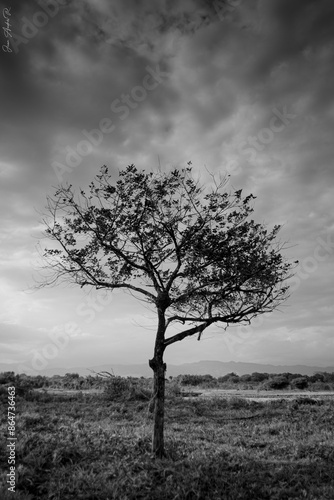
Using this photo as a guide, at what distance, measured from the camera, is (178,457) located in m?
13.2

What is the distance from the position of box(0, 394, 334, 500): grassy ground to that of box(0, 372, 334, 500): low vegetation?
0.09ft

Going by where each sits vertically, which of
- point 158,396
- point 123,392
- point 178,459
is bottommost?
point 178,459

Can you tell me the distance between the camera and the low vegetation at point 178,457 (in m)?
10.7

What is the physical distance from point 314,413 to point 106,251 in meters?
15.9

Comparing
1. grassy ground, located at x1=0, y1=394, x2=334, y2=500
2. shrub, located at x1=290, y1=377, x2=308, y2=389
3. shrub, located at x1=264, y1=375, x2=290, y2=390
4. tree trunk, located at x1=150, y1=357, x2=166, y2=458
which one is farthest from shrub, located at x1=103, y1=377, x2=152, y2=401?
shrub, located at x1=290, y1=377, x2=308, y2=389

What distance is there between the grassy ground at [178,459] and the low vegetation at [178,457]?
A: 1.1 inches

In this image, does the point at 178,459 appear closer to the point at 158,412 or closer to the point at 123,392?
the point at 158,412

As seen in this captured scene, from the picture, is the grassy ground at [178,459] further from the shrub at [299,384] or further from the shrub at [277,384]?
the shrub at [299,384]

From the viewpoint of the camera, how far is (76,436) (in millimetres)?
15656

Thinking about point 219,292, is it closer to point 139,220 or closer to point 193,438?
point 139,220

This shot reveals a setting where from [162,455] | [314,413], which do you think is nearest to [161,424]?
[162,455]

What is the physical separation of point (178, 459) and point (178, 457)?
16 centimetres

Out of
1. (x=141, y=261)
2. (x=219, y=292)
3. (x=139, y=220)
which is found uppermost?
(x=139, y=220)

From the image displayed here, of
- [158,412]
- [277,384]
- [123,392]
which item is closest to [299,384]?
[277,384]
